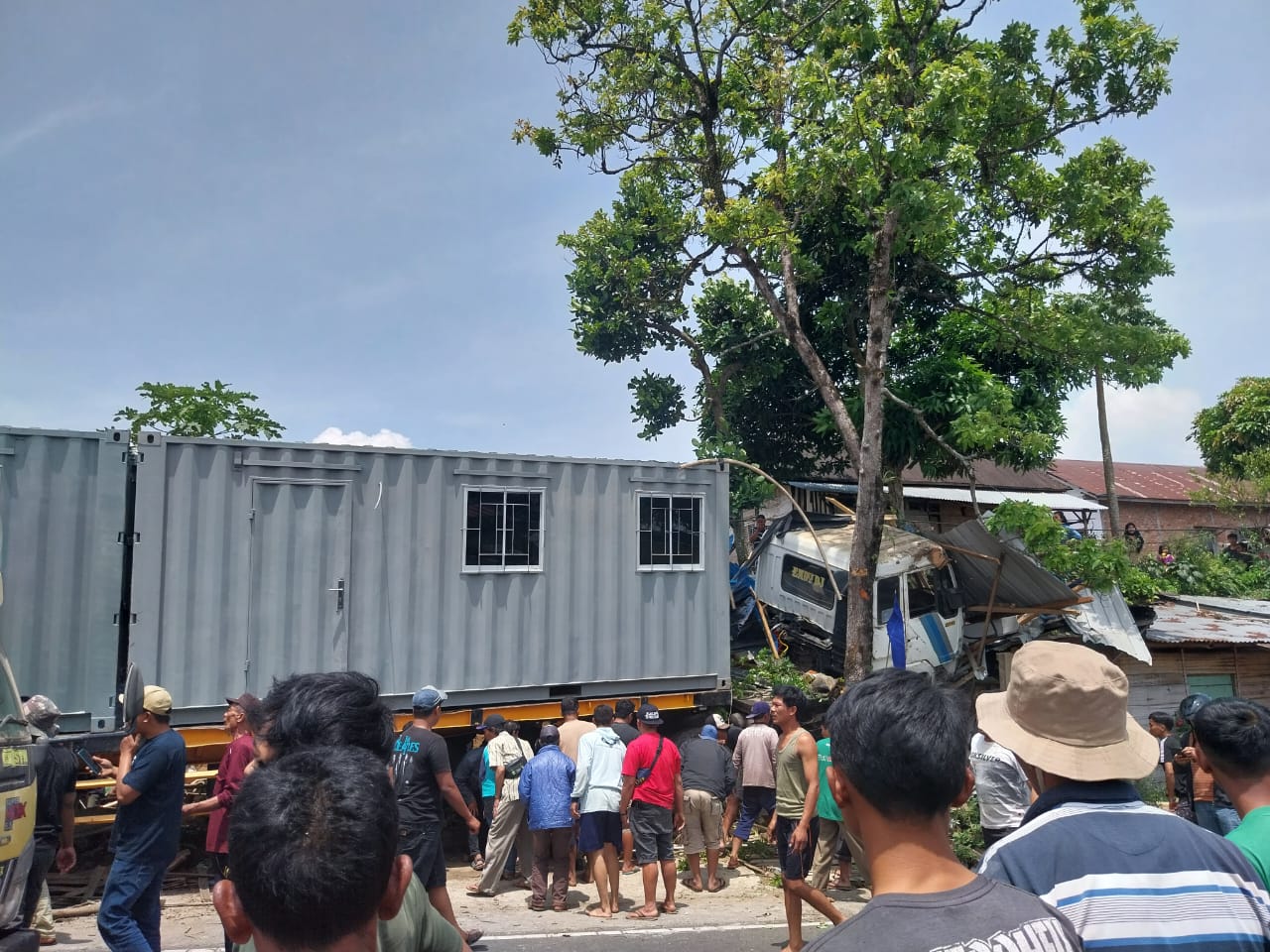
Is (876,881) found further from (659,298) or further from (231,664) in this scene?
(659,298)

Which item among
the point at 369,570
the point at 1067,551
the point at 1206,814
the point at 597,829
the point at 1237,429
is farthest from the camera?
the point at 1237,429

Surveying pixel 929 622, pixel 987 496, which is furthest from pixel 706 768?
pixel 987 496

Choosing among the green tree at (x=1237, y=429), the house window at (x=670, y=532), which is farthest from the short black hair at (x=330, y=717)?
the green tree at (x=1237, y=429)

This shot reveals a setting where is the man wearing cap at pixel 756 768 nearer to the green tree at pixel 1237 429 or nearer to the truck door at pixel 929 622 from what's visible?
the truck door at pixel 929 622

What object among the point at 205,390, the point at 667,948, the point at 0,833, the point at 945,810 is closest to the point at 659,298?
the point at 205,390

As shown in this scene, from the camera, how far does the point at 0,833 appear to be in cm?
397

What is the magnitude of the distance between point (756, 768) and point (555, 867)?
184 cm

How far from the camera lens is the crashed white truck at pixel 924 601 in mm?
11797

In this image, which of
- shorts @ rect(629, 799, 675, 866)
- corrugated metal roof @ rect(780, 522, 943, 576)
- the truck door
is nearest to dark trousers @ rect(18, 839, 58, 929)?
shorts @ rect(629, 799, 675, 866)

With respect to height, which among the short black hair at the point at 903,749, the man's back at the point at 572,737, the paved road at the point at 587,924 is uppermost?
the short black hair at the point at 903,749

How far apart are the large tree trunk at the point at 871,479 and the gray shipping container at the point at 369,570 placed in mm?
1611

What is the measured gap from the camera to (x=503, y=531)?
29.4 ft

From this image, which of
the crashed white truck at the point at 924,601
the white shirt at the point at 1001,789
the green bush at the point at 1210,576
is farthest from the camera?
the green bush at the point at 1210,576

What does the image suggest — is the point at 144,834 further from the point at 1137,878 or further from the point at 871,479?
the point at 871,479
